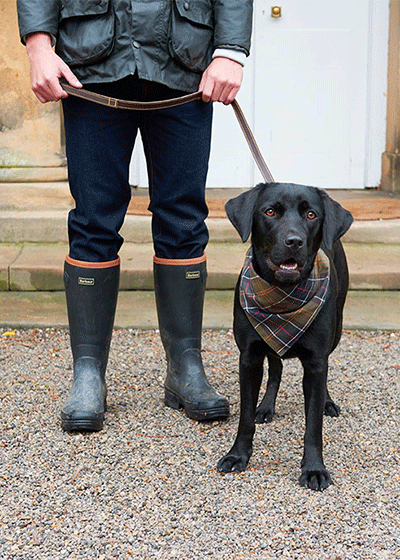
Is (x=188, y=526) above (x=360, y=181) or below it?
below

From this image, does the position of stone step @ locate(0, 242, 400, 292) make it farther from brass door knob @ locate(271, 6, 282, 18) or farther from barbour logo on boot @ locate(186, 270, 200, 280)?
brass door knob @ locate(271, 6, 282, 18)

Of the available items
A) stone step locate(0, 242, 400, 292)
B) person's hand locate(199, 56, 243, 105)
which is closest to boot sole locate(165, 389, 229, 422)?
person's hand locate(199, 56, 243, 105)

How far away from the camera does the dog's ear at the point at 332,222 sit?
241cm

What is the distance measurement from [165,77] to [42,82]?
397 mm

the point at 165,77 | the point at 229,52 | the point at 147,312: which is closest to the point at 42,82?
the point at 165,77

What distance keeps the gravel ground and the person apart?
161 mm

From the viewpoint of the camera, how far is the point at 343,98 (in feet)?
18.9

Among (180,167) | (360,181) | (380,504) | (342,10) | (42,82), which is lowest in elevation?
(380,504)

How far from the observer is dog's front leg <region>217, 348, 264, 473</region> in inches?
97.2

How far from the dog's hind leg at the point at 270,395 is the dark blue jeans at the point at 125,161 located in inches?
22.6

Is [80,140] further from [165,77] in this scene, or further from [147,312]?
[147,312]

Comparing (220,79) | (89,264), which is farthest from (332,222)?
(89,264)

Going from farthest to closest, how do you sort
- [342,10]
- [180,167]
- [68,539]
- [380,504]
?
[342,10]
[180,167]
[380,504]
[68,539]

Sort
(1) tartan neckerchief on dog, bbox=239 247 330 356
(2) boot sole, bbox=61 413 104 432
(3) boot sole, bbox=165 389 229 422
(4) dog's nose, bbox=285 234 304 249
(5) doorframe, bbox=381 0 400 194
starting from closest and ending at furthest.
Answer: (4) dog's nose, bbox=285 234 304 249
(1) tartan neckerchief on dog, bbox=239 247 330 356
(2) boot sole, bbox=61 413 104 432
(3) boot sole, bbox=165 389 229 422
(5) doorframe, bbox=381 0 400 194
